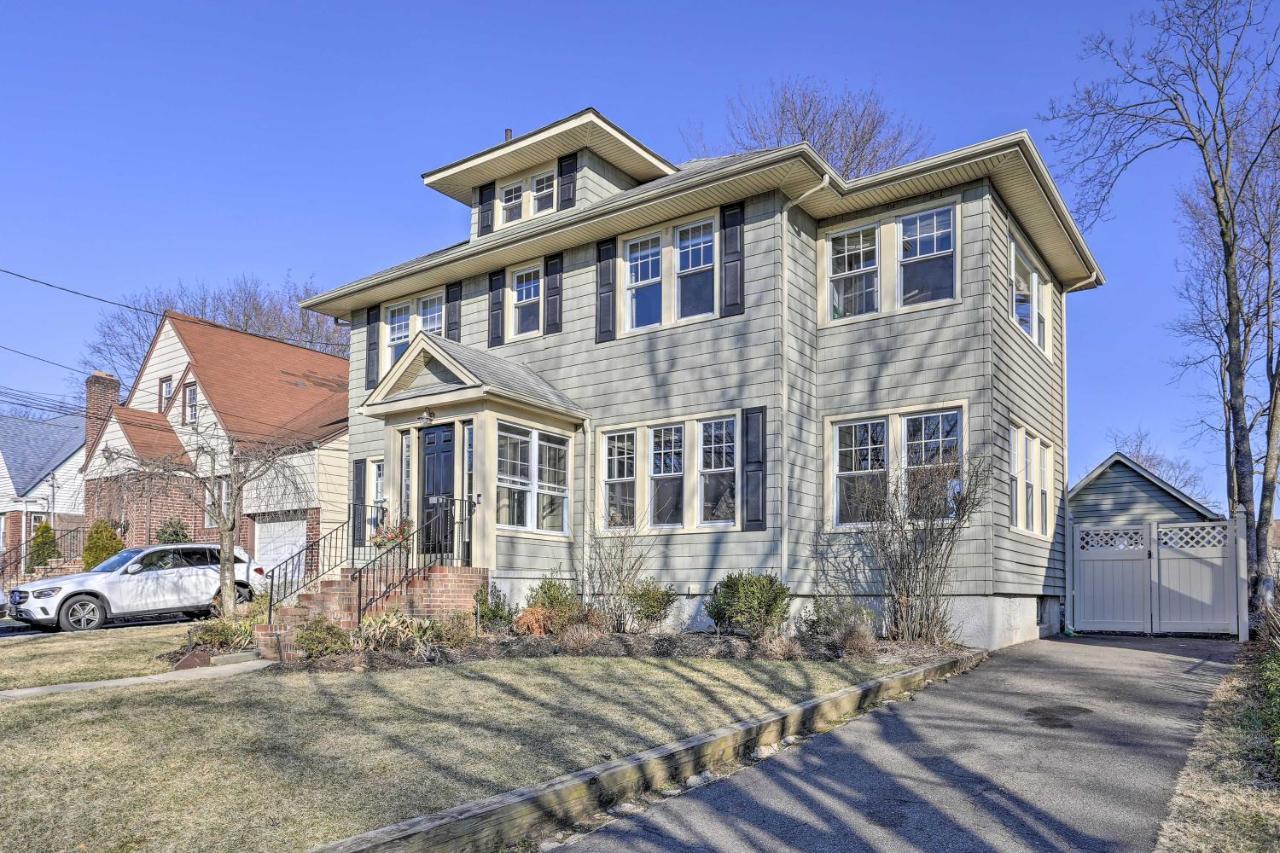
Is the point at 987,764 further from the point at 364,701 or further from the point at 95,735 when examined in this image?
the point at 95,735

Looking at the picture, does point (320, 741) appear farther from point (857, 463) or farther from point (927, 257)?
point (927, 257)

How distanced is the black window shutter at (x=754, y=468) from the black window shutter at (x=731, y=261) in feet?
5.02

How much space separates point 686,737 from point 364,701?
2.79m

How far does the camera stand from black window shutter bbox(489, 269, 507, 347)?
16672 mm

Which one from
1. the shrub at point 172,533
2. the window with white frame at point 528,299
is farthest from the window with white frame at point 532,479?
the shrub at point 172,533

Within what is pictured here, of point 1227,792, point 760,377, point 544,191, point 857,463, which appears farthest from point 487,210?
point 1227,792

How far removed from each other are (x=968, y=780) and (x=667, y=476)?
8121mm

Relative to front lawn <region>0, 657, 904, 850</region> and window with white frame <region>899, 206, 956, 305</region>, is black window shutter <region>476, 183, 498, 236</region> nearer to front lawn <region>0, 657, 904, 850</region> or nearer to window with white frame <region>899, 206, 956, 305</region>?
window with white frame <region>899, 206, 956, 305</region>

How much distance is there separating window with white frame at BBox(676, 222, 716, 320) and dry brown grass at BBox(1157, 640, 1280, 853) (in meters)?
8.23

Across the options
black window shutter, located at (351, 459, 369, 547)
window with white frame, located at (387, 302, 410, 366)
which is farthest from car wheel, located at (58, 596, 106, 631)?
window with white frame, located at (387, 302, 410, 366)

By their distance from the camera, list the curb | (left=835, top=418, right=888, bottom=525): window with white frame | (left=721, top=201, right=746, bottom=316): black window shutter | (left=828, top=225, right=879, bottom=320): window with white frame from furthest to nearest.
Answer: (left=828, top=225, right=879, bottom=320): window with white frame < (left=721, top=201, right=746, bottom=316): black window shutter < (left=835, top=418, right=888, bottom=525): window with white frame < the curb

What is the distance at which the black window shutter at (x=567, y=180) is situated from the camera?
16.9 m

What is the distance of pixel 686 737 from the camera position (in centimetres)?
716

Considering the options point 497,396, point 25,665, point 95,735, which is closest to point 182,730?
point 95,735
